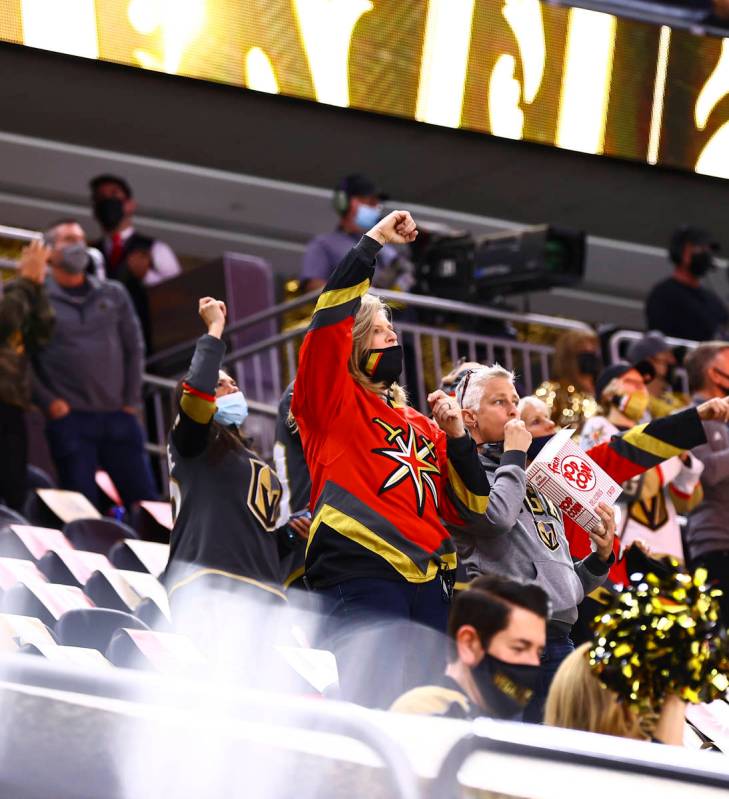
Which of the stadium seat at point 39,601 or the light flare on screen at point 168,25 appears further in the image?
the light flare on screen at point 168,25

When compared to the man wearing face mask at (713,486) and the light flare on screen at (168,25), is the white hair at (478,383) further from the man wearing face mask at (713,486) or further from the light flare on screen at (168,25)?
the light flare on screen at (168,25)

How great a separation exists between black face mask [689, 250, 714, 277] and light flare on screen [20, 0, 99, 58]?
13.4 feet

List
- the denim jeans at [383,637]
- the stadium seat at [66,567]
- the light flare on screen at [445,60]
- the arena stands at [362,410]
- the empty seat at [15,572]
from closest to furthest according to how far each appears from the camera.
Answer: the arena stands at [362,410], the denim jeans at [383,637], the empty seat at [15,572], the stadium seat at [66,567], the light flare on screen at [445,60]

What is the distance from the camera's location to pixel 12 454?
23.9ft

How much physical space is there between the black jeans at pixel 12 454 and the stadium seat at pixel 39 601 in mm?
1507

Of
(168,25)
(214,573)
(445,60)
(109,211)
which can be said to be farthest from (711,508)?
(109,211)

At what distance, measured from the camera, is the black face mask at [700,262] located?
9867mm

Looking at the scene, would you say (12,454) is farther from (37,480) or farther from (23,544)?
(23,544)

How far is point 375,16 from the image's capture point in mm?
7711

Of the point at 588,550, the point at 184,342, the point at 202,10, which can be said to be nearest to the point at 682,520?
the point at 588,550

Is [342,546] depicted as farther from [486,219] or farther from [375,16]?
[486,219]

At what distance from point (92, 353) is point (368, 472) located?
3685mm

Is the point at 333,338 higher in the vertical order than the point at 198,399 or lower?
higher

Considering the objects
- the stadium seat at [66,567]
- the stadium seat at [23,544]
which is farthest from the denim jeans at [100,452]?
the stadium seat at [66,567]
